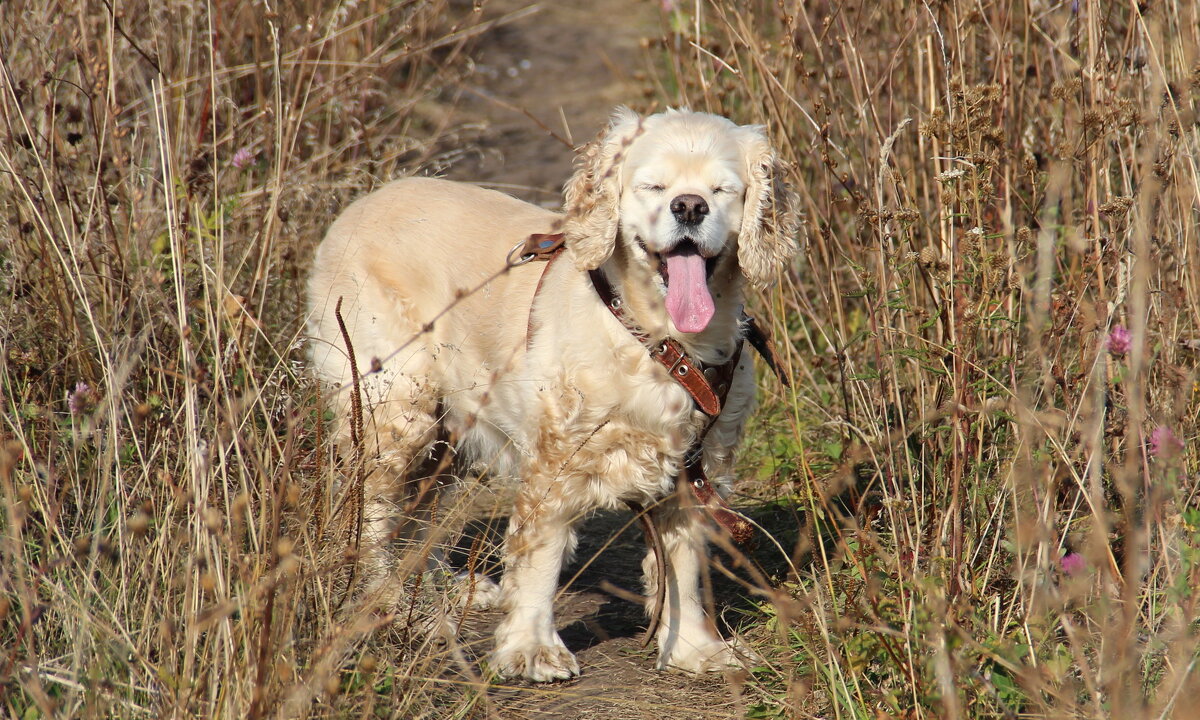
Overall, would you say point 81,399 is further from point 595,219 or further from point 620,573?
point 620,573

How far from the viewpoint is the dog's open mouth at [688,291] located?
10.0ft

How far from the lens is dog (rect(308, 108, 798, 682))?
3.09 metres

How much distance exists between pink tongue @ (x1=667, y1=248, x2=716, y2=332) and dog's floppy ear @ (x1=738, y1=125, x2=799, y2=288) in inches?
5.7

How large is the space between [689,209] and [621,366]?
492 millimetres

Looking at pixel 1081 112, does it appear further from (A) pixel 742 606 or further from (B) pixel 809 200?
(A) pixel 742 606

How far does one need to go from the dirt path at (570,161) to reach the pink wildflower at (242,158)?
965 millimetres

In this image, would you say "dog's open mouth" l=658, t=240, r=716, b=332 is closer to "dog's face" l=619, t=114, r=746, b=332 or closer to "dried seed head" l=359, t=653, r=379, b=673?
"dog's face" l=619, t=114, r=746, b=332

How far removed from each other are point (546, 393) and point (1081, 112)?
1.71 metres

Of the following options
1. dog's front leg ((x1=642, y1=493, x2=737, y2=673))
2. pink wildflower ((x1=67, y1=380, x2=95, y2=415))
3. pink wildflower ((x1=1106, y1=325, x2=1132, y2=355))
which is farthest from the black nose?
pink wildflower ((x1=67, y1=380, x2=95, y2=415))

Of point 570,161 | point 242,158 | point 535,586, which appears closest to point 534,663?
point 535,586

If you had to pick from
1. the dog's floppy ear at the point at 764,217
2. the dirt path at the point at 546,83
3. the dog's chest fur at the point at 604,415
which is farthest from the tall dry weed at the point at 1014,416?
the dirt path at the point at 546,83

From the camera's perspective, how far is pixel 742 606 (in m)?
3.68

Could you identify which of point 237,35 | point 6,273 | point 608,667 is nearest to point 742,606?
point 608,667

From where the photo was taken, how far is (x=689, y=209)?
2.98 metres
